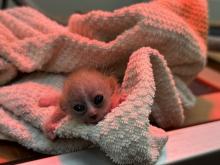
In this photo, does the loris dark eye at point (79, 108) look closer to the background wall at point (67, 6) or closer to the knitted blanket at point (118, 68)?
the knitted blanket at point (118, 68)

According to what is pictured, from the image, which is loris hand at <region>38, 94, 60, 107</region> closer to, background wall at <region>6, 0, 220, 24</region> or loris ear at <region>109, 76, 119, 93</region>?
loris ear at <region>109, 76, 119, 93</region>

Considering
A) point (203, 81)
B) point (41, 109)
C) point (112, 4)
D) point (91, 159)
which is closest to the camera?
point (91, 159)

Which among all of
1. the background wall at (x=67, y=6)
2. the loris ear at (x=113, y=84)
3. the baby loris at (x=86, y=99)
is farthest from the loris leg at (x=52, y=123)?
the background wall at (x=67, y=6)

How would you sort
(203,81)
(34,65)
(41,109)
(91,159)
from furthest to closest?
1. (203,81)
2. (34,65)
3. (41,109)
4. (91,159)

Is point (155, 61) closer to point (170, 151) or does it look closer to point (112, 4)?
point (170, 151)

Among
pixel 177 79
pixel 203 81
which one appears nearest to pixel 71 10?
pixel 203 81

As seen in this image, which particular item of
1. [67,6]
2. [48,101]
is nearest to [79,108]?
[48,101]

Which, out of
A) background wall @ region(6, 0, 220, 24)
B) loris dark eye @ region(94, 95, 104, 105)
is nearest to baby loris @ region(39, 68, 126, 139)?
loris dark eye @ region(94, 95, 104, 105)
